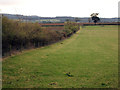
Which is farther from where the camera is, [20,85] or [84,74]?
[84,74]

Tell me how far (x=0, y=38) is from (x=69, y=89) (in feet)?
48.2

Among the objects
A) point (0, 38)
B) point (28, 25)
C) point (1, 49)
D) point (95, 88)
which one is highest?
point (28, 25)

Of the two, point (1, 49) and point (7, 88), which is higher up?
point (1, 49)

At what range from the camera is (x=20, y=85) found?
1143cm

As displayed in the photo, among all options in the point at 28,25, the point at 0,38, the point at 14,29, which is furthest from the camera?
the point at 28,25

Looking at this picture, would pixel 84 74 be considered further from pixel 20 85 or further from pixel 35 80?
pixel 20 85

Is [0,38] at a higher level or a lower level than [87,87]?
higher

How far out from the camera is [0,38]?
21.9 metres

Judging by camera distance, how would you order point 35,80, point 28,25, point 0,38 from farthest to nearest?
1. point 28,25
2. point 0,38
3. point 35,80

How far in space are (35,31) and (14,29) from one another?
34.9 feet

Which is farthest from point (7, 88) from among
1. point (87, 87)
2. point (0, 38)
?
point (0, 38)

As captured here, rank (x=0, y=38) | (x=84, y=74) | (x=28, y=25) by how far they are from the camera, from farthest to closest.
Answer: (x=28, y=25) < (x=0, y=38) < (x=84, y=74)

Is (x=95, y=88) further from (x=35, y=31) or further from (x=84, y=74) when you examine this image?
(x=35, y=31)

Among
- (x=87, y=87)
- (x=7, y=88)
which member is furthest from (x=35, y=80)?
(x=87, y=87)
